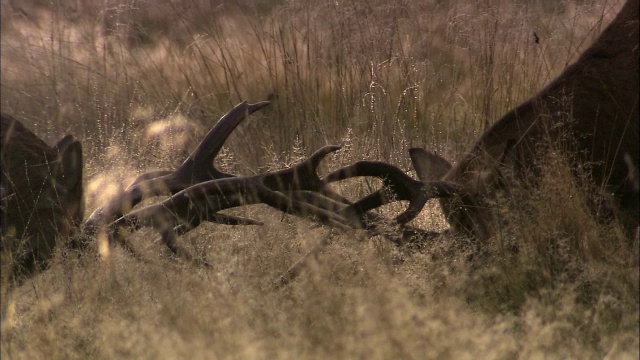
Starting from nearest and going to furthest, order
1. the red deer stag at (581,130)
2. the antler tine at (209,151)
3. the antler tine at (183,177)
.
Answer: the red deer stag at (581,130) < the antler tine at (183,177) < the antler tine at (209,151)

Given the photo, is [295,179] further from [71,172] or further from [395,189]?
[71,172]

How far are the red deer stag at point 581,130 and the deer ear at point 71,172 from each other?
168 centimetres

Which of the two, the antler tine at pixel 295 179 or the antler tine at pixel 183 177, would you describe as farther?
the antler tine at pixel 183 177

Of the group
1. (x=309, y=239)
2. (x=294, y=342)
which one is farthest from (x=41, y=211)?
(x=294, y=342)

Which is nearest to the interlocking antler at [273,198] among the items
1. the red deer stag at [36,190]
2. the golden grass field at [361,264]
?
the golden grass field at [361,264]

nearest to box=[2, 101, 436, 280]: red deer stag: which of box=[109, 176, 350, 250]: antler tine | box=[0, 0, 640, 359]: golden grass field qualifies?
box=[109, 176, 350, 250]: antler tine

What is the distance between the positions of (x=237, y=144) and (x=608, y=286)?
4076 mm

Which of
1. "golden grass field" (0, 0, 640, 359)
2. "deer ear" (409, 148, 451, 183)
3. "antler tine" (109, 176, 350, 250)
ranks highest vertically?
"antler tine" (109, 176, 350, 250)

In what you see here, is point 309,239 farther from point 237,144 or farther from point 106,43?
point 106,43

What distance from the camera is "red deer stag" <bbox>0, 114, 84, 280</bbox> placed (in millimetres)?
4973

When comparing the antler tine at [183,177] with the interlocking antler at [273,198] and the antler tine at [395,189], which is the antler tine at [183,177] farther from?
the antler tine at [395,189]

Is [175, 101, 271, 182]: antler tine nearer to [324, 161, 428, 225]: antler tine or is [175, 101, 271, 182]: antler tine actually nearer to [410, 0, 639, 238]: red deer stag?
[324, 161, 428, 225]: antler tine

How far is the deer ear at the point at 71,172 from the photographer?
5.05 meters

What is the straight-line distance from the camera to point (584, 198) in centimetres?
430
